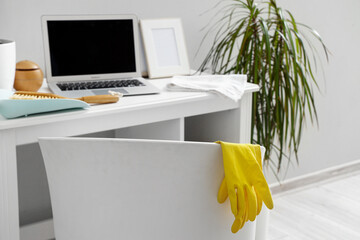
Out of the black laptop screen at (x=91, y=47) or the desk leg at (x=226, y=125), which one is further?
the desk leg at (x=226, y=125)

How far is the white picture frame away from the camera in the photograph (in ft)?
7.26

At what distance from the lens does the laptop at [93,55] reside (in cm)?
194

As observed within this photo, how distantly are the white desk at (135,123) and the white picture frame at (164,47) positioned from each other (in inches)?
3.8

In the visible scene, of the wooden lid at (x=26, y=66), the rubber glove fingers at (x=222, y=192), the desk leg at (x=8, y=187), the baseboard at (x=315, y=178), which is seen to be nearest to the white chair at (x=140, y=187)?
the rubber glove fingers at (x=222, y=192)

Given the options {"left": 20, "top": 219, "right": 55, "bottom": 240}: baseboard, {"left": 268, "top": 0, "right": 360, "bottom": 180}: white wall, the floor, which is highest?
{"left": 268, "top": 0, "right": 360, "bottom": 180}: white wall

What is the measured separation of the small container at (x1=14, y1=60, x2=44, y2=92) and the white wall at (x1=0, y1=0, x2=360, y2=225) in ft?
1.45

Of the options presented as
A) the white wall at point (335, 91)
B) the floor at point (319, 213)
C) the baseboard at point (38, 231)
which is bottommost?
the floor at point (319, 213)

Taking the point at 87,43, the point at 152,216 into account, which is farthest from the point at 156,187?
the point at 87,43

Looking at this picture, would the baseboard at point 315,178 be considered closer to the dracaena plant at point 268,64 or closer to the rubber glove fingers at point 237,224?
the dracaena plant at point 268,64

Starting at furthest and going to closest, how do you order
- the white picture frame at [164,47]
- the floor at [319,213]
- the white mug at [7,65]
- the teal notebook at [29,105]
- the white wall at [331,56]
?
the floor at [319,213] → the white wall at [331,56] → the white picture frame at [164,47] → the white mug at [7,65] → the teal notebook at [29,105]

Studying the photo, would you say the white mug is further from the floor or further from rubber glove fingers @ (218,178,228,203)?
the floor

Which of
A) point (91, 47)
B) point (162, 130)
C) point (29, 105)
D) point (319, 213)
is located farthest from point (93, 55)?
point (319, 213)

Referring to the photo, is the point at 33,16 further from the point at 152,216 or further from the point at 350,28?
the point at 350,28

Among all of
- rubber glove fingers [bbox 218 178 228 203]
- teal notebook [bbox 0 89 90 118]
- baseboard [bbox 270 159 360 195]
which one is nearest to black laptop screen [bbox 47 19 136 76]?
teal notebook [bbox 0 89 90 118]
